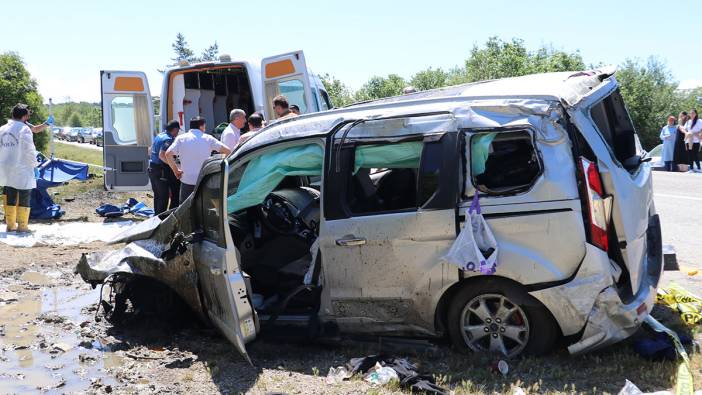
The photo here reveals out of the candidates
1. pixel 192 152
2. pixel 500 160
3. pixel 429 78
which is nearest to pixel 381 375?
pixel 500 160

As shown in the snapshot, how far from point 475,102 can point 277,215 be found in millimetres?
2057

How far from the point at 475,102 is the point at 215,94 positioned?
9478 mm

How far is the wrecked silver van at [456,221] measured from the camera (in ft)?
13.6

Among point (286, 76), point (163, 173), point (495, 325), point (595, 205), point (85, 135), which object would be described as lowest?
point (85, 135)

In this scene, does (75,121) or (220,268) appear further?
(75,121)

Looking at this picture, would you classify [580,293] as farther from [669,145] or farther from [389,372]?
[669,145]

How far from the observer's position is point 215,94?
43.3 ft

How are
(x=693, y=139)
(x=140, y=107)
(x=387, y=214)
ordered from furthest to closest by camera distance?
(x=693, y=139) → (x=140, y=107) → (x=387, y=214)

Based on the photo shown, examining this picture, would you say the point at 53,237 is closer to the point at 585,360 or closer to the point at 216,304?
the point at 216,304

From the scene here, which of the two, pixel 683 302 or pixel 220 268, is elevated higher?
pixel 220 268

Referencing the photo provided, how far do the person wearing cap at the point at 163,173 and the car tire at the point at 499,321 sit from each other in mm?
6377

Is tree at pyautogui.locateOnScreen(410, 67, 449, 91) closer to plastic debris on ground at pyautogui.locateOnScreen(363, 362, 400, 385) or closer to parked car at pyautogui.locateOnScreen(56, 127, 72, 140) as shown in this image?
parked car at pyautogui.locateOnScreen(56, 127, 72, 140)

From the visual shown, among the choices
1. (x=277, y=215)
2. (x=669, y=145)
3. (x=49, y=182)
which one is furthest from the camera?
(x=669, y=145)

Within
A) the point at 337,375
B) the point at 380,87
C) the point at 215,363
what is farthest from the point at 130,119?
the point at 380,87
